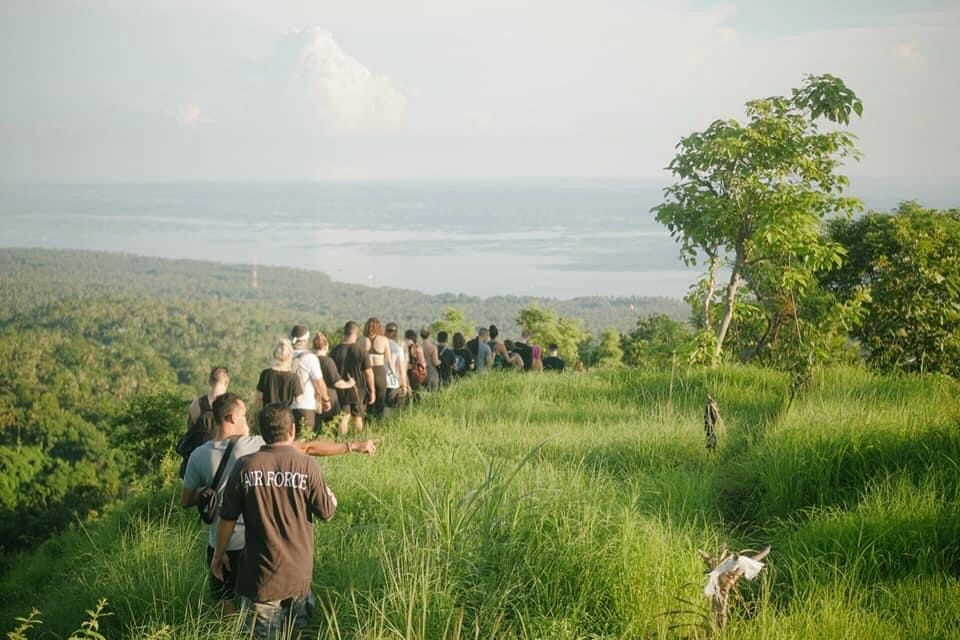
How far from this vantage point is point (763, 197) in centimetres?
1383

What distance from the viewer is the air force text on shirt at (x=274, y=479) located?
4.98 m

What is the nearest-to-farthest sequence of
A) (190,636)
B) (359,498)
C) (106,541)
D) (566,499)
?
(190,636) → (566,499) → (359,498) → (106,541)

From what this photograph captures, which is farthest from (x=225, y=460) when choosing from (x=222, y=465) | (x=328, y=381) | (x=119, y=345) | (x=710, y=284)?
(x=119, y=345)

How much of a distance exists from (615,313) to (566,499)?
92704mm

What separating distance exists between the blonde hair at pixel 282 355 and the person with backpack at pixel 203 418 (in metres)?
0.83

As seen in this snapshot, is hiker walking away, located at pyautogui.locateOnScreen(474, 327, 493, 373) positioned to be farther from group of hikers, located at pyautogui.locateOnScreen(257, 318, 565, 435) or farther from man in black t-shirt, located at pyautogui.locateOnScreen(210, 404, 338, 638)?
man in black t-shirt, located at pyautogui.locateOnScreen(210, 404, 338, 638)

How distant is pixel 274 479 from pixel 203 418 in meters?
3.47

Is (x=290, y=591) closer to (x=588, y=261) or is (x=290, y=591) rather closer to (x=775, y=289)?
(x=775, y=289)

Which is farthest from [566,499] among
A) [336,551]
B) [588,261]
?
[588,261]

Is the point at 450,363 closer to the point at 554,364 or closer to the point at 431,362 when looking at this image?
the point at 431,362

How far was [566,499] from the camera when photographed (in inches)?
245

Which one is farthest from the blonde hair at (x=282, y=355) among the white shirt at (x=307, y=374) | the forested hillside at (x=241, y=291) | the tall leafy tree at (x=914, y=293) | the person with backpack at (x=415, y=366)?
the forested hillside at (x=241, y=291)

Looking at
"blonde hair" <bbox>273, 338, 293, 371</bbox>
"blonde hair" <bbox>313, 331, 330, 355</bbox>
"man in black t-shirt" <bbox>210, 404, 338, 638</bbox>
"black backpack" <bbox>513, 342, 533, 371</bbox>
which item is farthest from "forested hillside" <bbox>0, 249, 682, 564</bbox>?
"man in black t-shirt" <bbox>210, 404, 338, 638</bbox>

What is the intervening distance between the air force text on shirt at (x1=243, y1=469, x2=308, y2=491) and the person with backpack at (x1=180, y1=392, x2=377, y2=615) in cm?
59
